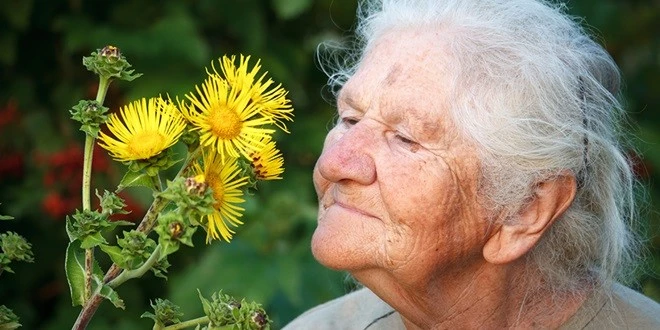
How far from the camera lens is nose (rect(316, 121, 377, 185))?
5.08 feet

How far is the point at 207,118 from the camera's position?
4.15 feet

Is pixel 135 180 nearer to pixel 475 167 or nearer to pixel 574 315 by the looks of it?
pixel 475 167

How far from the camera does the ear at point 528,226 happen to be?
1.61 metres

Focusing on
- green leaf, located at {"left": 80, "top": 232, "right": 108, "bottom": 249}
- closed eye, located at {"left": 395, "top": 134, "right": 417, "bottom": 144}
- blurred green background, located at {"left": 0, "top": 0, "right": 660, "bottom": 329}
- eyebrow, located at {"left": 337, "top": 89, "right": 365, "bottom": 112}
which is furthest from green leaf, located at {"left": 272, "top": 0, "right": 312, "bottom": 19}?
green leaf, located at {"left": 80, "top": 232, "right": 108, "bottom": 249}

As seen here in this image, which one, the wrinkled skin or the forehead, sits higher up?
the forehead

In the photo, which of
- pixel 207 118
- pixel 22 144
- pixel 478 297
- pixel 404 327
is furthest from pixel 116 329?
pixel 207 118

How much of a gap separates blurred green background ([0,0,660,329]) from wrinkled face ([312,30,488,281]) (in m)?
1.07

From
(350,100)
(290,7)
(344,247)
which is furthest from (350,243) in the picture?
(290,7)

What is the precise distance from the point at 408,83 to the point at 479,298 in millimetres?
331

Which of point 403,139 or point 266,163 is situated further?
point 403,139

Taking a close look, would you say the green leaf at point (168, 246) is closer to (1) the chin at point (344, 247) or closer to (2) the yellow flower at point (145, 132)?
(2) the yellow flower at point (145, 132)

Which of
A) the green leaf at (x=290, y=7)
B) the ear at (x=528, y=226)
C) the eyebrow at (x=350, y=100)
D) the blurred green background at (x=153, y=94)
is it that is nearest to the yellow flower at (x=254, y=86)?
the eyebrow at (x=350, y=100)

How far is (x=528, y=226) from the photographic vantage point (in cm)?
162

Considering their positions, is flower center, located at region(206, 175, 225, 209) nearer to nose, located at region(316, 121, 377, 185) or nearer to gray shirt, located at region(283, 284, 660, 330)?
nose, located at region(316, 121, 377, 185)
